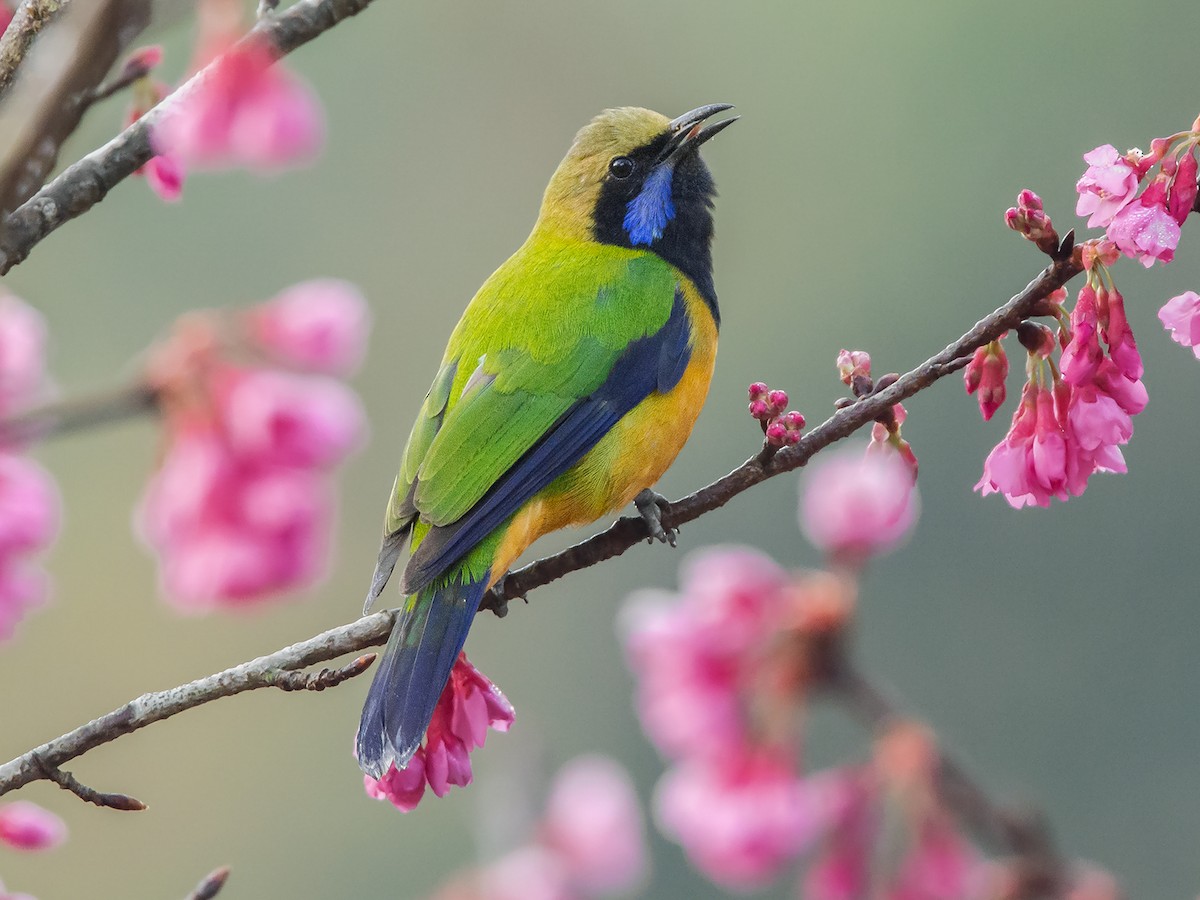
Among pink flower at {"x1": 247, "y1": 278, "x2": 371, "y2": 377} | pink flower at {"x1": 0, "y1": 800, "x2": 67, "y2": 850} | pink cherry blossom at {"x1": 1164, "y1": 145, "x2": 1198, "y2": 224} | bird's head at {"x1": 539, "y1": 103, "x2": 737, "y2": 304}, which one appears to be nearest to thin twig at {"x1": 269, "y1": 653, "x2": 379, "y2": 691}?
pink flower at {"x1": 0, "y1": 800, "x2": 67, "y2": 850}

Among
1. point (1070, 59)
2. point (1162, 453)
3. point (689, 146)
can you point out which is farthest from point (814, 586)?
point (1070, 59)

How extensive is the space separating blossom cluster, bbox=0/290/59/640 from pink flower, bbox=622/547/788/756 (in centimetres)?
53

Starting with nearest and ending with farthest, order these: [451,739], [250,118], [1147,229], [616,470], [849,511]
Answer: [849,511], [250,118], [1147,229], [451,739], [616,470]

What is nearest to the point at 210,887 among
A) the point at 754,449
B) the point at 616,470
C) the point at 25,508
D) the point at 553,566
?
the point at 25,508

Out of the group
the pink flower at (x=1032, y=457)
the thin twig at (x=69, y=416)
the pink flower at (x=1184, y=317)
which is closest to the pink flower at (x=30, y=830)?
the thin twig at (x=69, y=416)

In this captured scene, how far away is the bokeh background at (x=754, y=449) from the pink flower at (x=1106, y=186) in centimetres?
1153

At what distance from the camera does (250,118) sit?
1413 mm

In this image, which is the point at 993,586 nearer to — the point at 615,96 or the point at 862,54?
the point at 862,54

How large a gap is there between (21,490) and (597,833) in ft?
1.92

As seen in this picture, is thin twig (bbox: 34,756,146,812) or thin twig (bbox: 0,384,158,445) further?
thin twig (bbox: 34,756,146,812)

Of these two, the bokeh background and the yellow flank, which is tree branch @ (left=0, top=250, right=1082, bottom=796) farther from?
the bokeh background

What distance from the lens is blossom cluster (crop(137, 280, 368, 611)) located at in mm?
1283

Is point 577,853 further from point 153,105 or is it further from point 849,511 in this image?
point 153,105

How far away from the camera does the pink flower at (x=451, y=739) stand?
A: 7.93ft
